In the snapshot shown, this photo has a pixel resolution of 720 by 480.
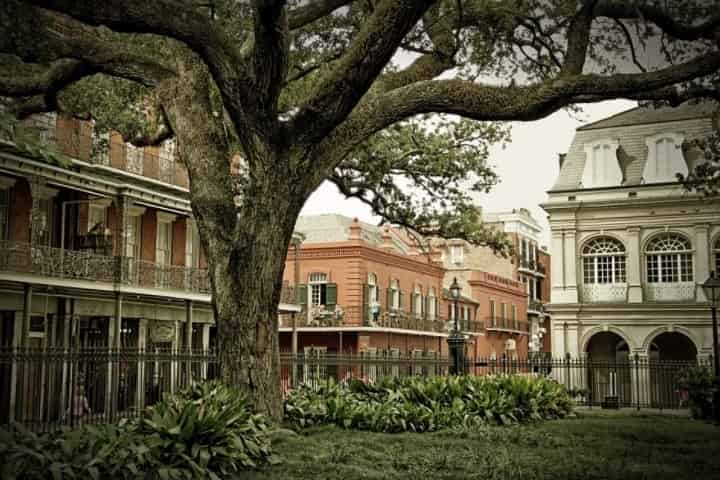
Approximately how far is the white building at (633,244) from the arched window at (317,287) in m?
10.7

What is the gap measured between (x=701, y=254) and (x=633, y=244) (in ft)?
8.33

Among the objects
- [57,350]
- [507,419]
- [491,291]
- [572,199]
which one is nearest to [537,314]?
[491,291]

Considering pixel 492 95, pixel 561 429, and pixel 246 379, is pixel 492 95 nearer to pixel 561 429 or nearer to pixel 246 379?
pixel 246 379

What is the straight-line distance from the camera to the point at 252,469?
32.9ft

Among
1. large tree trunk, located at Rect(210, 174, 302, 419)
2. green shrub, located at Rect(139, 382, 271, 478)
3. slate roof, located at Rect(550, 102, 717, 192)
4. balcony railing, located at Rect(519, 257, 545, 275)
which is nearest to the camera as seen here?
green shrub, located at Rect(139, 382, 271, 478)

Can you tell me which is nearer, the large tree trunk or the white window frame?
the large tree trunk

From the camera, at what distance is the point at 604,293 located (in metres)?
35.6

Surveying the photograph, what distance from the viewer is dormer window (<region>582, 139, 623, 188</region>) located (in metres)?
36.0

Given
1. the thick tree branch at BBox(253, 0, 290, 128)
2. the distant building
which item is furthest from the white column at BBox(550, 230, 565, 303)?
the thick tree branch at BBox(253, 0, 290, 128)

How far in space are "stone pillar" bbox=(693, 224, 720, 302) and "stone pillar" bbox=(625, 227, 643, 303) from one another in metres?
2.08

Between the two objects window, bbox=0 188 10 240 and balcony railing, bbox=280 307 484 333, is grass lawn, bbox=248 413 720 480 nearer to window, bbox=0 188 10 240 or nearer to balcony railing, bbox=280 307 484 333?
window, bbox=0 188 10 240

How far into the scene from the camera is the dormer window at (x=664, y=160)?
115 ft

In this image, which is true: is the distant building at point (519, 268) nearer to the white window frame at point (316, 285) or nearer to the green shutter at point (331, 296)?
the white window frame at point (316, 285)

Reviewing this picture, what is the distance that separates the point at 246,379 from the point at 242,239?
1768 mm
